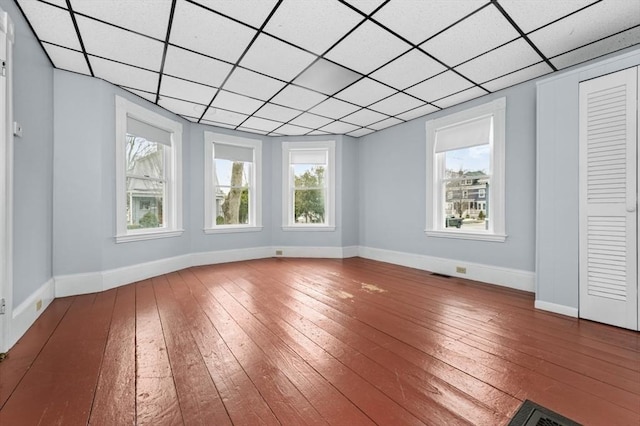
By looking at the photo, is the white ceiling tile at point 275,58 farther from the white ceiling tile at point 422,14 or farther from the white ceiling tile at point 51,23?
the white ceiling tile at point 51,23

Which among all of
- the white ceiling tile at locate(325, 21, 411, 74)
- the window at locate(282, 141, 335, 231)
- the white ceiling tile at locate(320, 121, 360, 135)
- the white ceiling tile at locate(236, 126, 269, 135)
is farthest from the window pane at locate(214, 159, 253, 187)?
the white ceiling tile at locate(325, 21, 411, 74)

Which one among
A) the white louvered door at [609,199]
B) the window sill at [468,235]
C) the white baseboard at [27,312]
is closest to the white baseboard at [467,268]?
the window sill at [468,235]

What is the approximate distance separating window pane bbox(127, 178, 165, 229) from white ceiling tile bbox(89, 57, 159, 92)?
50.5 inches

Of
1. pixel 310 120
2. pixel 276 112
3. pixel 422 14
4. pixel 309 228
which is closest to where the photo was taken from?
pixel 422 14

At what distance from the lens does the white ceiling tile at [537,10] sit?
6.85 ft

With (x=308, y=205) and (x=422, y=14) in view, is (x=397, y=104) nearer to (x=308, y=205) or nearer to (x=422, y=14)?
(x=422, y=14)

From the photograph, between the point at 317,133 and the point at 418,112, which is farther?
the point at 317,133

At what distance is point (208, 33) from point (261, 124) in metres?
2.54

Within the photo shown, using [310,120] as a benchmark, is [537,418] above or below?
below

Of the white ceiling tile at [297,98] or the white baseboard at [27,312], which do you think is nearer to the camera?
the white baseboard at [27,312]

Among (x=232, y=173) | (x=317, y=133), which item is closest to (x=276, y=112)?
(x=317, y=133)

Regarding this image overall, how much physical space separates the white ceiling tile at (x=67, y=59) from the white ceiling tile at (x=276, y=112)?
208cm

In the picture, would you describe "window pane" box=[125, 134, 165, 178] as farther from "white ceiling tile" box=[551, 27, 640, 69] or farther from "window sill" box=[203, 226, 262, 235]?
"white ceiling tile" box=[551, 27, 640, 69]

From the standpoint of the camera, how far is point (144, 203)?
413 cm
